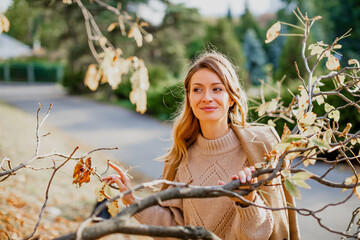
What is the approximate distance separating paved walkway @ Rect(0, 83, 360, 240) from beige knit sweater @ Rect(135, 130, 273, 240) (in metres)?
0.35

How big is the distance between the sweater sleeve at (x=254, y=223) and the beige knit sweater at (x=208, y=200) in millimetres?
31

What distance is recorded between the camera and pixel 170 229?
0.93m

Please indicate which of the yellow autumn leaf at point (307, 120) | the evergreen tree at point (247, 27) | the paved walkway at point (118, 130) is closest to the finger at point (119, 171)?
the yellow autumn leaf at point (307, 120)

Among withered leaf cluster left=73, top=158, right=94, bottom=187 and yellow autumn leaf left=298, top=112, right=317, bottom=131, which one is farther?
withered leaf cluster left=73, top=158, right=94, bottom=187

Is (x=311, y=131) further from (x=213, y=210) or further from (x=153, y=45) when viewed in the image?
(x=153, y=45)

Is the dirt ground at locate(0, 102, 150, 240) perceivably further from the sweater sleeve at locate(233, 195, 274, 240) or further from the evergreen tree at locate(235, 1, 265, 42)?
the evergreen tree at locate(235, 1, 265, 42)

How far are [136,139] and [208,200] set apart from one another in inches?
297

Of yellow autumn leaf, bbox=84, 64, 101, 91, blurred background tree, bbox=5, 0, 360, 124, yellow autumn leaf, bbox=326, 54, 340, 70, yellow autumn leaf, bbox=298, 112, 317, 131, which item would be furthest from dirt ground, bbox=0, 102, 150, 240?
blurred background tree, bbox=5, 0, 360, 124

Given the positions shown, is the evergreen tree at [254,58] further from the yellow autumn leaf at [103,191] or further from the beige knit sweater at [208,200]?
the yellow autumn leaf at [103,191]

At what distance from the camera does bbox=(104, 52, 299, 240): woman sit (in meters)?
1.89

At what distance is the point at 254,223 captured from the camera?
5.45ft

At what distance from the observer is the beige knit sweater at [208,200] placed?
1.97 meters

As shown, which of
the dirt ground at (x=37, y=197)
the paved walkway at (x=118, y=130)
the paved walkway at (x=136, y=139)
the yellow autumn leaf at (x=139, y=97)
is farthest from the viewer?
the paved walkway at (x=118, y=130)

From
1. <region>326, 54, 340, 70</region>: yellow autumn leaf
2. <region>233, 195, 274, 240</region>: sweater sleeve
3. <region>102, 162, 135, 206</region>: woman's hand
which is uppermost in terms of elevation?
<region>326, 54, 340, 70</region>: yellow autumn leaf
